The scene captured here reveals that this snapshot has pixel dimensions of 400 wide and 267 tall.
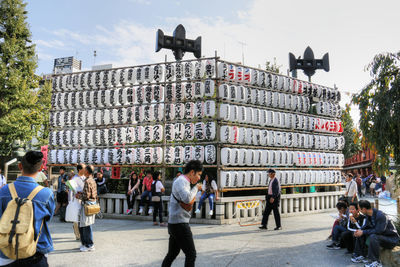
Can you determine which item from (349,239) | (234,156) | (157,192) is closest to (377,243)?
(349,239)

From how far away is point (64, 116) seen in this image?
15.0 metres

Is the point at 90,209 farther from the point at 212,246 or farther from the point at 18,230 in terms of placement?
the point at 18,230

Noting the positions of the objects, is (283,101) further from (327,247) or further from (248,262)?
(248,262)

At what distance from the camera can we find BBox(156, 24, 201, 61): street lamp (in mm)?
16297

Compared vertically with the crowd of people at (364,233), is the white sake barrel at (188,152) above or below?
above

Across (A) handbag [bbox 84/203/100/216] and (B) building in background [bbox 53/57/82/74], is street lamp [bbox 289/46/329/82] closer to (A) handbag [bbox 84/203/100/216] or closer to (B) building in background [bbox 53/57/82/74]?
(A) handbag [bbox 84/203/100/216]

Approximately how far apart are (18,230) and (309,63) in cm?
1946

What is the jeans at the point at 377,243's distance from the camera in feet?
20.0

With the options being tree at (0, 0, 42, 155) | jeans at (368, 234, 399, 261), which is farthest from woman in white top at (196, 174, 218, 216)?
tree at (0, 0, 42, 155)

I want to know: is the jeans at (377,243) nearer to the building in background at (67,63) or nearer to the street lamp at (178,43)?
the street lamp at (178,43)

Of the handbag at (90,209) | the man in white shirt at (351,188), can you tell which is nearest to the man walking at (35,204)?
the handbag at (90,209)

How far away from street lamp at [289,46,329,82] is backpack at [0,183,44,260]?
18.8 metres

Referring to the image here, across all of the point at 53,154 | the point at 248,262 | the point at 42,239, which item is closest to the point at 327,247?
the point at 248,262

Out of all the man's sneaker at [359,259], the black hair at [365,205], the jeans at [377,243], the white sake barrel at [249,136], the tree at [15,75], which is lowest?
the man's sneaker at [359,259]
